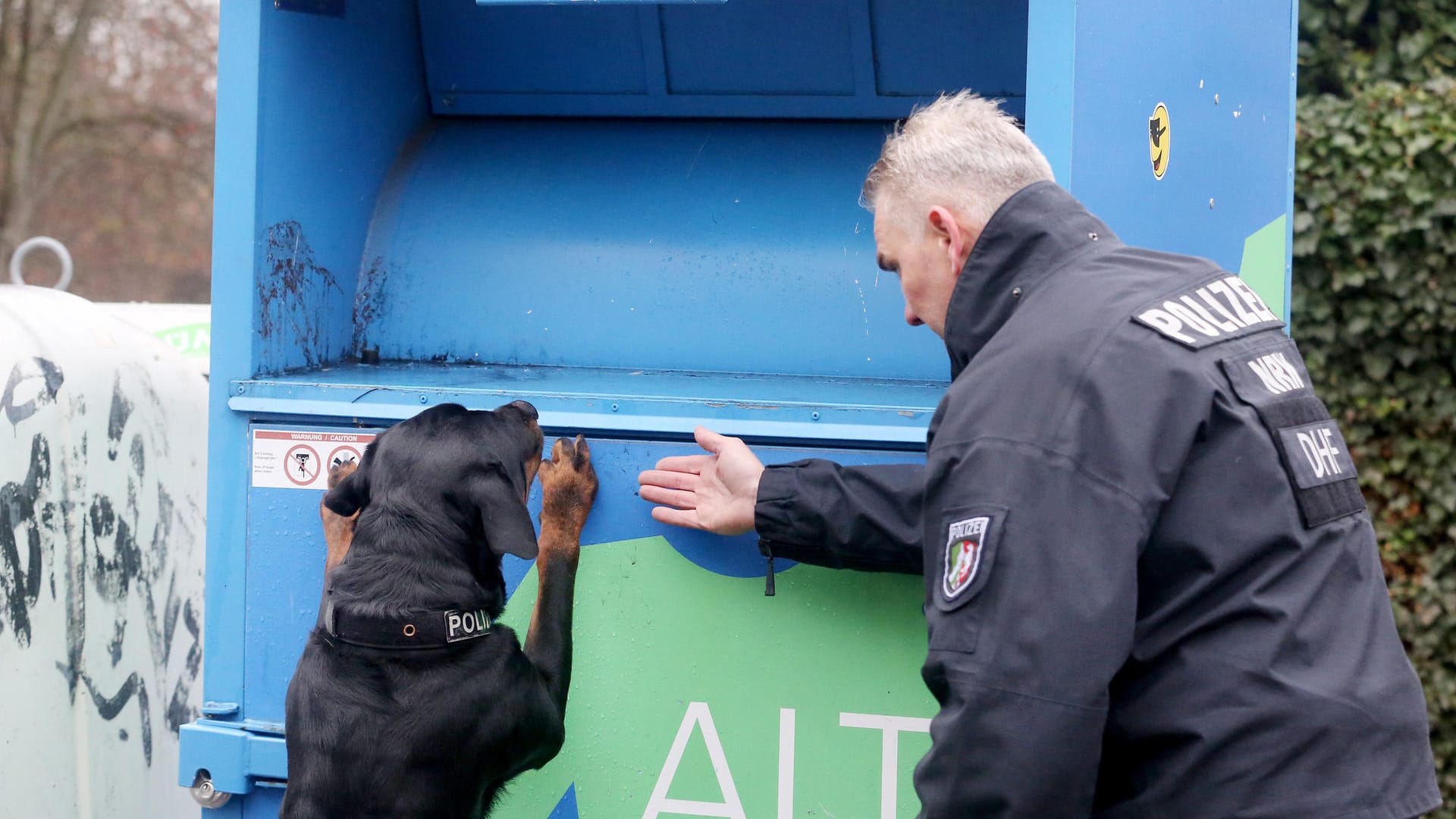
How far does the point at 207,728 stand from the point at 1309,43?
395 cm

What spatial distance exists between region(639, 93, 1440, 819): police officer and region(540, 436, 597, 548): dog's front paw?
828 millimetres

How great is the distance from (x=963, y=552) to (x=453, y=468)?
1.04 m

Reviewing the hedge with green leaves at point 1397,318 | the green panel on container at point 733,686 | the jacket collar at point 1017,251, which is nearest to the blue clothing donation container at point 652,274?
the green panel on container at point 733,686

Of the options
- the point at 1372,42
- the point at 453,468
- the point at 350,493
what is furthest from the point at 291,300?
the point at 1372,42

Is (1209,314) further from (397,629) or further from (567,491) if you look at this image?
(397,629)

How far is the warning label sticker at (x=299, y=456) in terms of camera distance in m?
2.21

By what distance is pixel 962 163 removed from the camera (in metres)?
1.52

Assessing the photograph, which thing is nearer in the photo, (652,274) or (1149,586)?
(1149,586)

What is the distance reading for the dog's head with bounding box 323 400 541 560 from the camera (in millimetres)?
2037

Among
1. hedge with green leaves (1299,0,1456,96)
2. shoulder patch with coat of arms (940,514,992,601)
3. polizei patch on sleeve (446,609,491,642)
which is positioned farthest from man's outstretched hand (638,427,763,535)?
hedge with green leaves (1299,0,1456,96)

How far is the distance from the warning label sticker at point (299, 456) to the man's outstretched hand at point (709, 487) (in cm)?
54

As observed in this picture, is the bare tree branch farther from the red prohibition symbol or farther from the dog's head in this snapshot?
the dog's head

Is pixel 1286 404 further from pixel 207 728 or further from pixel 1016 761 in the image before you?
pixel 207 728

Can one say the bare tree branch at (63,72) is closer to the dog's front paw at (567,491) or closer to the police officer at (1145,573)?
the dog's front paw at (567,491)
